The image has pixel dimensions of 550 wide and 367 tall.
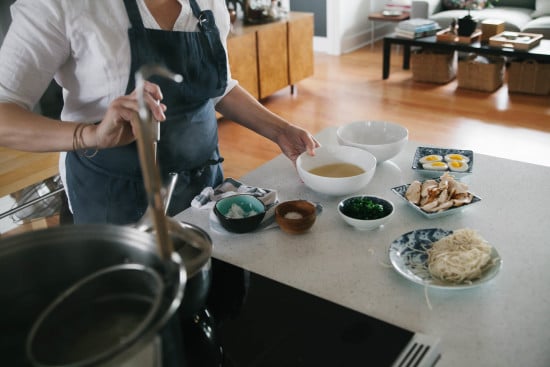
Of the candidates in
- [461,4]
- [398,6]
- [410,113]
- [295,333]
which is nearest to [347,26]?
[398,6]

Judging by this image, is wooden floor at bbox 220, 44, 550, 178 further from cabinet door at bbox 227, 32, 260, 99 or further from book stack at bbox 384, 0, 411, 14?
book stack at bbox 384, 0, 411, 14

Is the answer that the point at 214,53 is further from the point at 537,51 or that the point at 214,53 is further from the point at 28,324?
the point at 537,51

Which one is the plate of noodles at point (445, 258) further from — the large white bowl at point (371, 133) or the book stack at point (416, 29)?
the book stack at point (416, 29)

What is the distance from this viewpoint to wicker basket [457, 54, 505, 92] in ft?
15.0

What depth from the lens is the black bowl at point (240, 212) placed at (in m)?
1.20

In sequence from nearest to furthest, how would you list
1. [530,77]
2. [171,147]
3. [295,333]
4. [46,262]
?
1. [46,262]
2. [295,333]
3. [171,147]
4. [530,77]

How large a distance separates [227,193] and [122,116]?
1.30 feet

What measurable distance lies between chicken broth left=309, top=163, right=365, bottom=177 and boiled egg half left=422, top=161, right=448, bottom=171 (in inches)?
7.0

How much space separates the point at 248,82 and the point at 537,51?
2279 millimetres

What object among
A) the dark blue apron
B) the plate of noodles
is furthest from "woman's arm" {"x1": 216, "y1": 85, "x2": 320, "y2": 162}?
the plate of noodles

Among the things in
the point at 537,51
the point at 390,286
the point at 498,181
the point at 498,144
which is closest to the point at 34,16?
the point at 390,286

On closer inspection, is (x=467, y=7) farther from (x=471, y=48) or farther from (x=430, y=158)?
(x=430, y=158)

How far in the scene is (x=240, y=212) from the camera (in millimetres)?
1251

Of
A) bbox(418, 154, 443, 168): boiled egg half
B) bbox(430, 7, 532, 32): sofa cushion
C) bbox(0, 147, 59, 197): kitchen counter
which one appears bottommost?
bbox(0, 147, 59, 197): kitchen counter
